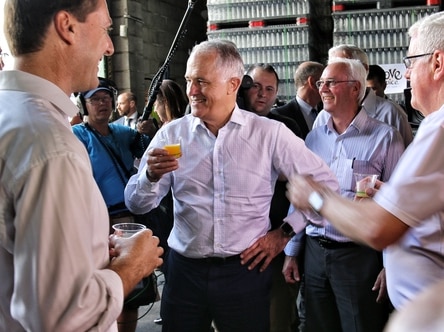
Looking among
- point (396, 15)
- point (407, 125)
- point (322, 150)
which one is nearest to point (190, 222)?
point (322, 150)

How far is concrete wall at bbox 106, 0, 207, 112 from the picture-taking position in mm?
8312

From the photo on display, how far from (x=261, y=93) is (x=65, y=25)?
9.02 feet

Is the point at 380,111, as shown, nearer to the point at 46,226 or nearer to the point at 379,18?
the point at 379,18

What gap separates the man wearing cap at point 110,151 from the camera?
12.2 ft

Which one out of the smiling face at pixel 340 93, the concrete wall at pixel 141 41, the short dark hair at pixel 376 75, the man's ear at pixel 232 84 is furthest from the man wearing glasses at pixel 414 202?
the concrete wall at pixel 141 41

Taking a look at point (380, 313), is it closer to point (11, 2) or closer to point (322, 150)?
point (322, 150)

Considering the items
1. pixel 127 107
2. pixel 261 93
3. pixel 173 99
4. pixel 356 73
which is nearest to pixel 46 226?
pixel 356 73

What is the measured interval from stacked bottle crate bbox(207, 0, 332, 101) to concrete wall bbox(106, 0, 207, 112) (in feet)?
7.32

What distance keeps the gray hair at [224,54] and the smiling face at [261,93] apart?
1.23 metres

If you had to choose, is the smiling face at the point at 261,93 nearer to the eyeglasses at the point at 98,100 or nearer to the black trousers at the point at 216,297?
the eyeglasses at the point at 98,100

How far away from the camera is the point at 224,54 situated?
262cm

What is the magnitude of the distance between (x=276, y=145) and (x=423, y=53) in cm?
91

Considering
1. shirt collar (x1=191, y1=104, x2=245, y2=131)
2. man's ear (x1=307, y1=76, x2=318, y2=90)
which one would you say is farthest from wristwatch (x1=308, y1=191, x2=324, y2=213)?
man's ear (x1=307, y1=76, x2=318, y2=90)

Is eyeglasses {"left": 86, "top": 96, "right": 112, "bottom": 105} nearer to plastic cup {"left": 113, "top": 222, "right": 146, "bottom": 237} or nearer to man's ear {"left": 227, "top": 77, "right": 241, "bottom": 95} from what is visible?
man's ear {"left": 227, "top": 77, "right": 241, "bottom": 95}
